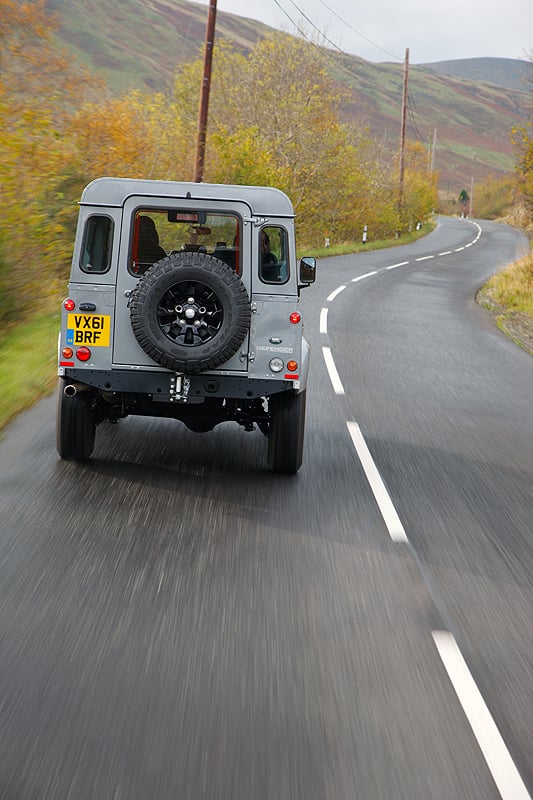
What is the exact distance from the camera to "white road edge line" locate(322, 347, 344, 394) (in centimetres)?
1106

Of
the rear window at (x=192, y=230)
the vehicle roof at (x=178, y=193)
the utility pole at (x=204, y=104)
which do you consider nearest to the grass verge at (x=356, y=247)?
the utility pole at (x=204, y=104)

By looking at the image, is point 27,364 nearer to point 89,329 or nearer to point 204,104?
point 89,329

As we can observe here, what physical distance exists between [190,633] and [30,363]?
7.15 meters

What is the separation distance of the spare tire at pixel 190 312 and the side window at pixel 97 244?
49cm

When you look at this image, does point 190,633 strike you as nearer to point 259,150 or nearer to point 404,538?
point 404,538

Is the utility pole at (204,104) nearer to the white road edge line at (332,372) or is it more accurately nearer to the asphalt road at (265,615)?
the white road edge line at (332,372)

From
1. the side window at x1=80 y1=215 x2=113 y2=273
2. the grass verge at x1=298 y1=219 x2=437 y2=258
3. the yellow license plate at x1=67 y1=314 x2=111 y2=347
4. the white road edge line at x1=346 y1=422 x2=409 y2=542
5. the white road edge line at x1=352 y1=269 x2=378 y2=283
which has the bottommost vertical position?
the white road edge line at x1=346 y1=422 x2=409 y2=542

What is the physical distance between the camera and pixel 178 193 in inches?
269

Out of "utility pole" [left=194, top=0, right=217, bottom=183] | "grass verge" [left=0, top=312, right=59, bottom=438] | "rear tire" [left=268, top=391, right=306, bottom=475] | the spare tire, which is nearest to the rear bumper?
the spare tire

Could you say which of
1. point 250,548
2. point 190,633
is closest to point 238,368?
point 250,548

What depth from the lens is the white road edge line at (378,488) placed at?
6.01 meters

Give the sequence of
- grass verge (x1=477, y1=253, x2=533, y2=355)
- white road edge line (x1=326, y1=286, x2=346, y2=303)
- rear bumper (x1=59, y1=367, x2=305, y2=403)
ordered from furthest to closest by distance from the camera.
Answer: white road edge line (x1=326, y1=286, x2=346, y2=303)
grass verge (x1=477, y1=253, x2=533, y2=355)
rear bumper (x1=59, y1=367, x2=305, y2=403)

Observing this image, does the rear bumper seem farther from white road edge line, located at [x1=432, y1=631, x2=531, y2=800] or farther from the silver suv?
white road edge line, located at [x1=432, y1=631, x2=531, y2=800]

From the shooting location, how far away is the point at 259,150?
32500 millimetres
